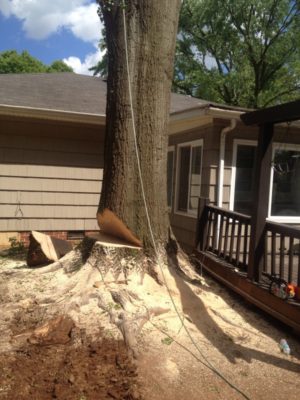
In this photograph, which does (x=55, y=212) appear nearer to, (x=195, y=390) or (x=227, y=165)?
(x=227, y=165)

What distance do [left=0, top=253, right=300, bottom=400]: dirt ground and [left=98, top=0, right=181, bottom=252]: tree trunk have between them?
89 cm

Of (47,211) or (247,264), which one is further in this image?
(47,211)

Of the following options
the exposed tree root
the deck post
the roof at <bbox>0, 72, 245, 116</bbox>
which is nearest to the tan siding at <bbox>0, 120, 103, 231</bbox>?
the roof at <bbox>0, 72, 245, 116</bbox>

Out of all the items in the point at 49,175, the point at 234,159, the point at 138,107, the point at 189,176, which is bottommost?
the point at 49,175

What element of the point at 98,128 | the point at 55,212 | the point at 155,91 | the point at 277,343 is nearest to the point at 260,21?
the point at 98,128

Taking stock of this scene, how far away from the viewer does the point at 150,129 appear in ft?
15.1

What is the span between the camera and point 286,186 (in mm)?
7715

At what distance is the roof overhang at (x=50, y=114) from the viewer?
23.5 ft

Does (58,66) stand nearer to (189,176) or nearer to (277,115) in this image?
(189,176)

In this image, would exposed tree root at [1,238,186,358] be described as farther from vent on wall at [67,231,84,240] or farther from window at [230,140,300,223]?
vent on wall at [67,231,84,240]

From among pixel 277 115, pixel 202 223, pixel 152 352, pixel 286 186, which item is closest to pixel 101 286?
pixel 152 352

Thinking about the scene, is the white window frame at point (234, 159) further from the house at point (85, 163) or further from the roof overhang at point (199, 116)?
the roof overhang at point (199, 116)

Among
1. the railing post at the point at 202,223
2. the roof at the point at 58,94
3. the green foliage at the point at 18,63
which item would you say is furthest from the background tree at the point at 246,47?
the green foliage at the point at 18,63

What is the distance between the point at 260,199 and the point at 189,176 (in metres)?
3.82
